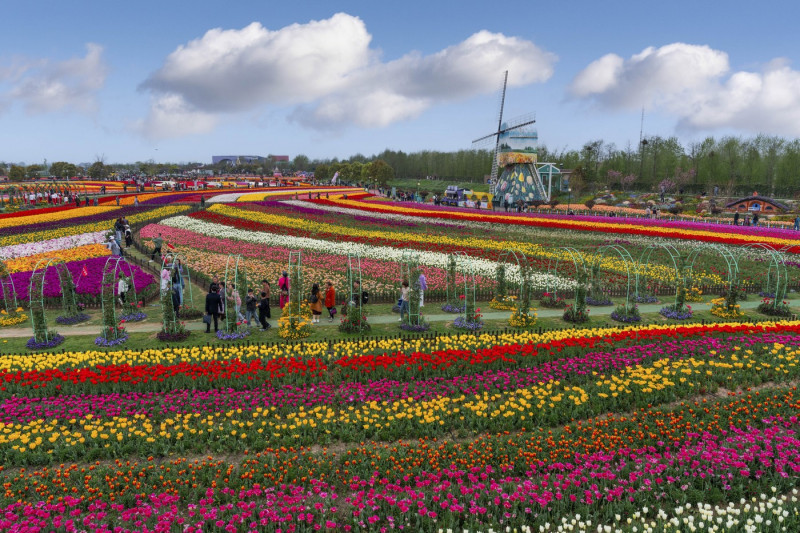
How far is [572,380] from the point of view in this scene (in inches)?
454

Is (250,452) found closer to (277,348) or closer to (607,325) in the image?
(277,348)

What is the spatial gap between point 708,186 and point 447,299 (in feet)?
298

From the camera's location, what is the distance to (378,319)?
689 inches

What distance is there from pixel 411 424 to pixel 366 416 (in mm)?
933

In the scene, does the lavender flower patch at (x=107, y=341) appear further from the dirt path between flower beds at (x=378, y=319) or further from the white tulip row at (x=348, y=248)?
the white tulip row at (x=348, y=248)

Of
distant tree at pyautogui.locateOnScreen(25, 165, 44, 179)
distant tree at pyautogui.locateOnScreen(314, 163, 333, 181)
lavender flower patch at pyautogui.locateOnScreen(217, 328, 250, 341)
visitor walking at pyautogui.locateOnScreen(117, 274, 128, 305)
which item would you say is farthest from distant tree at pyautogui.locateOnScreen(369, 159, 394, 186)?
lavender flower patch at pyautogui.locateOnScreen(217, 328, 250, 341)

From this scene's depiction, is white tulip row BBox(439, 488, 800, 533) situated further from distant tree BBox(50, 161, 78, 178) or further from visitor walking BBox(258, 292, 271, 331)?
distant tree BBox(50, 161, 78, 178)

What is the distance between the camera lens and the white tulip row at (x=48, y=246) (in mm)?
28000

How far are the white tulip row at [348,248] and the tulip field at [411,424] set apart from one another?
3.37m

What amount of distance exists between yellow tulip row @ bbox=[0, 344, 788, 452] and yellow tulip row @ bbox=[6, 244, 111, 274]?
1732cm

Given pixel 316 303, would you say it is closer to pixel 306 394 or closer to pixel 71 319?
pixel 306 394

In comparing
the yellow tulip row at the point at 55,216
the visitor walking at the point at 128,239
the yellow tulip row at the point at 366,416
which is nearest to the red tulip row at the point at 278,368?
the yellow tulip row at the point at 366,416

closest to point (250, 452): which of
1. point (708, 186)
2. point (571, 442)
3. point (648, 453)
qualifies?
point (571, 442)

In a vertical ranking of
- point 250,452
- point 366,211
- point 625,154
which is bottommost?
point 250,452
